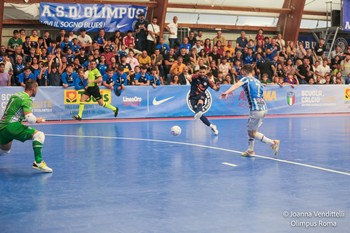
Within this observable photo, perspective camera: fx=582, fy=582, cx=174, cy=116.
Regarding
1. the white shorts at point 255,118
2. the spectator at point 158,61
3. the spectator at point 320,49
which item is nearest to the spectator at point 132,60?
the spectator at point 158,61

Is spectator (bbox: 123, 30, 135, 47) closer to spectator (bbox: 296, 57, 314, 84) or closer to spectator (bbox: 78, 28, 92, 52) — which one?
spectator (bbox: 78, 28, 92, 52)

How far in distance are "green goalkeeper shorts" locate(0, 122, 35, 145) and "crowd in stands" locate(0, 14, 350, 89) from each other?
10533 millimetres

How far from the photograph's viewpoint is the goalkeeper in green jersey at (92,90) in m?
21.2

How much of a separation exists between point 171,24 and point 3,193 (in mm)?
20065

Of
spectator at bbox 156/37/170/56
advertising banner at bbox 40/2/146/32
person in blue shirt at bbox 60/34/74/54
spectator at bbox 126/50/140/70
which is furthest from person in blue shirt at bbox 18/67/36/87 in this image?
spectator at bbox 156/37/170/56

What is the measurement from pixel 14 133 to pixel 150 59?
605 inches

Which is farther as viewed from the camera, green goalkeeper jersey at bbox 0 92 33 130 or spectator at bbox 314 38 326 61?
spectator at bbox 314 38 326 61

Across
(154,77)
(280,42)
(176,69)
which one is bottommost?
(154,77)

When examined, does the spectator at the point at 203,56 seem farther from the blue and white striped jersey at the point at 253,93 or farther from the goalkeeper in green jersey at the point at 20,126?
the goalkeeper in green jersey at the point at 20,126

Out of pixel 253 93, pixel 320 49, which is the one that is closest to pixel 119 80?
pixel 253 93

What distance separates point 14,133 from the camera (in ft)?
35.4

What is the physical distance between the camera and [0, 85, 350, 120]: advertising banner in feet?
72.2

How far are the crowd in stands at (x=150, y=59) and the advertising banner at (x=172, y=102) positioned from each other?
1.85 feet

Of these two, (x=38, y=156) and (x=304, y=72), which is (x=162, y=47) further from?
(x=38, y=156)
